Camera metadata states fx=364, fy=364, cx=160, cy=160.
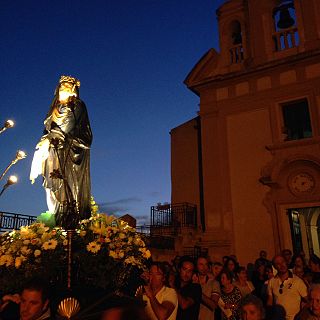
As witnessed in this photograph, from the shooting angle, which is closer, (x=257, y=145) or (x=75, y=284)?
(x=75, y=284)

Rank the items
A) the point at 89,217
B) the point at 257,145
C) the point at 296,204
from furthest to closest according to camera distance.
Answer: the point at 257,145, the point at 296,204, the point at 89,217

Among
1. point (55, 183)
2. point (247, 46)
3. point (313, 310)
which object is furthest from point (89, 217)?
point (247, 46)

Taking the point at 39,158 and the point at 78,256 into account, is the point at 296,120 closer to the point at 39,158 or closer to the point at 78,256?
the point at 39,158

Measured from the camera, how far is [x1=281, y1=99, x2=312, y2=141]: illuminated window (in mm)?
12742

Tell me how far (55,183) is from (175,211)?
325 inches

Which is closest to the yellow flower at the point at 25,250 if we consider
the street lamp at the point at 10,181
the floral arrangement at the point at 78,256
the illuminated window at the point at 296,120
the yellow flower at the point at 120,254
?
the floral arrangement at the point at 78,256

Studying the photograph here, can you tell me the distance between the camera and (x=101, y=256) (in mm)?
4297

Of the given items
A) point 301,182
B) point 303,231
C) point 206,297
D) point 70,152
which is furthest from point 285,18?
point 206,297

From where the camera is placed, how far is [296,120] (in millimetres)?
12914

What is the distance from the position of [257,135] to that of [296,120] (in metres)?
1.45

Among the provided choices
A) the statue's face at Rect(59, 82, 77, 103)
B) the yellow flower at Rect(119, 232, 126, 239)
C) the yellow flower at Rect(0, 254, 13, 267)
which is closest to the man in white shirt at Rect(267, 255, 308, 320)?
the yellow flower at Rect(119, 232, 126, 239)

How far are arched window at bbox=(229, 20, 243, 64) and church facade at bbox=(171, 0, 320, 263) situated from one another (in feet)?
0.13

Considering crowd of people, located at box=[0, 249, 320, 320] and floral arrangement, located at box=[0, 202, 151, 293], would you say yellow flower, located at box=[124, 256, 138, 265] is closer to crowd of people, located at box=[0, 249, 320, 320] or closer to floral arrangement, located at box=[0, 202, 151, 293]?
floral arrangement, located at box=[0, 202, 151, 293]

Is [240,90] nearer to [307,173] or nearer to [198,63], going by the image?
[198,63]
